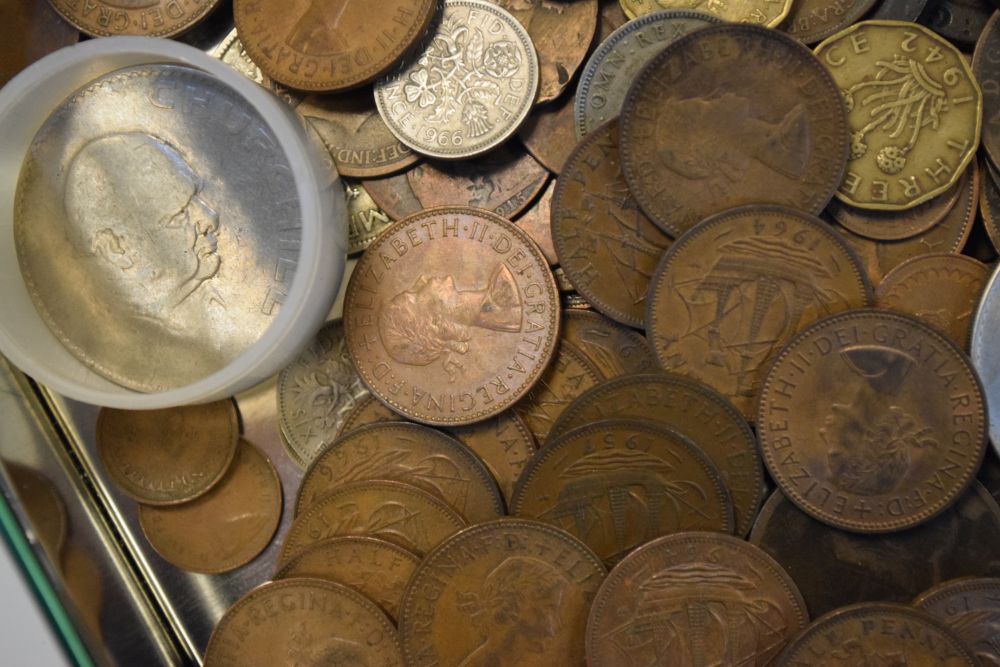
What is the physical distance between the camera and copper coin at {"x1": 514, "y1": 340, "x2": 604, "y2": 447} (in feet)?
4.84

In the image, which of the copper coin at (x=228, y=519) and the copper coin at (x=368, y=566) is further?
the copper coin at (x=228, y=519)

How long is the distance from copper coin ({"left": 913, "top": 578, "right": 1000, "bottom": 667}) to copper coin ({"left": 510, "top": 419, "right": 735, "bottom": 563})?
331 mm

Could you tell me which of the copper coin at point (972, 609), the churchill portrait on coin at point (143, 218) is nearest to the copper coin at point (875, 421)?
the copper coin at point (972, 609)

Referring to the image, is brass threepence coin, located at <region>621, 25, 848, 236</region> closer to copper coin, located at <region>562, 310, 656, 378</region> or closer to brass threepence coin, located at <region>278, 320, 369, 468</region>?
copper coin, located at <region>562, 310, 656, 378</region>

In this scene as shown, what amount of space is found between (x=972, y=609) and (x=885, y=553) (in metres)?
0.14

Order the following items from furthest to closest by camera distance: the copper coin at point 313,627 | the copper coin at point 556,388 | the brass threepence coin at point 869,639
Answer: the copper coin at point 556,388 → the copper coin at point 313,627 → the brass threepence coin at point 869,639

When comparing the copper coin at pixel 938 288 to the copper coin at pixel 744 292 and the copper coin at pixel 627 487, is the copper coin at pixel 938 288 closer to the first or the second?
the copper coin at pixel 744 292

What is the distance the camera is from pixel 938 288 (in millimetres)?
1416

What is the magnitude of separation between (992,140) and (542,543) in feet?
3.33

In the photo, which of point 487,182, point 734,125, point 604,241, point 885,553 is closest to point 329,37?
point 487,182

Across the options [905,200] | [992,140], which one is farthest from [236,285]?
[992,140]

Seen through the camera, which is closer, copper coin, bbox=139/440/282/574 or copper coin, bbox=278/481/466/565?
copper coin, bbox=278/481/466/565

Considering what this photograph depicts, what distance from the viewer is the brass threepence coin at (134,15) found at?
151 cm

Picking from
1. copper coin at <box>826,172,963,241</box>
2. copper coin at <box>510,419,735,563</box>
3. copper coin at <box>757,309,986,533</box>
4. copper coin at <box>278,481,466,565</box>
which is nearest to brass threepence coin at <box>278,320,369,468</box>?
copper coin at <box>278,481,466,565</box>
